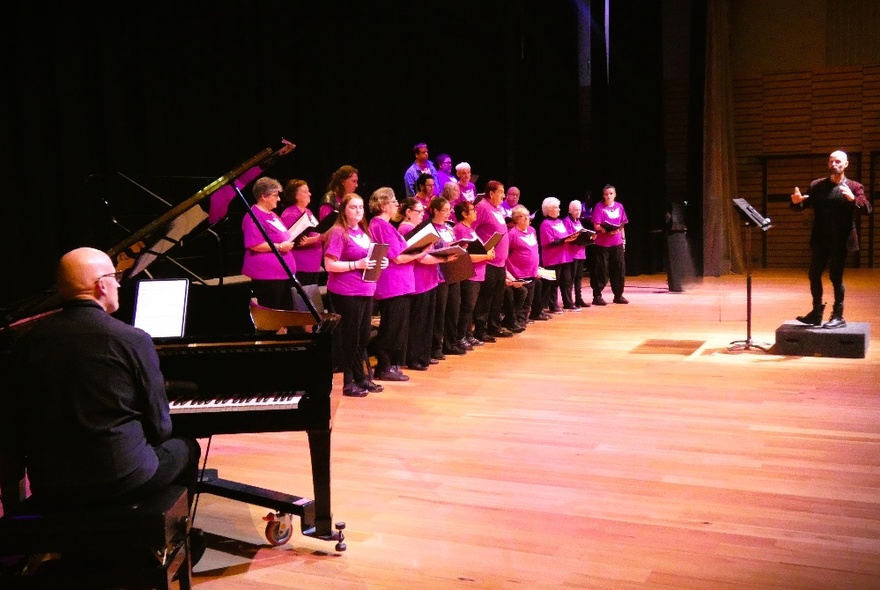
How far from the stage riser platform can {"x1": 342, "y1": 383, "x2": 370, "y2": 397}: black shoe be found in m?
3.41

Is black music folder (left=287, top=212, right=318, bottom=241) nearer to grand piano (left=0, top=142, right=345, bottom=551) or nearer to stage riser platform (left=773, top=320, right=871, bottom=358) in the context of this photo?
grand piano (left=0, top=142, right=345, bottom=551)

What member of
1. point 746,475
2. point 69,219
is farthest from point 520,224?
point 746,475

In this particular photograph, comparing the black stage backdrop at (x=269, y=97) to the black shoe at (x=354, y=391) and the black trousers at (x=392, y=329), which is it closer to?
the black trousers at (x=392, y=329)

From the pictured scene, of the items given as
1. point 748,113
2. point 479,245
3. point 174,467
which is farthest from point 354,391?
point 748,113

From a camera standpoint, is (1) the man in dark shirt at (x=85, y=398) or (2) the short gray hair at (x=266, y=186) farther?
(2) the short gray hair at (x=266, y=186)

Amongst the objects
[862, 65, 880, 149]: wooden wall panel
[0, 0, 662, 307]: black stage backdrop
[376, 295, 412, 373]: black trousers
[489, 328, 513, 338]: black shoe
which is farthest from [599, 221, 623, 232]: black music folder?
[862, 65, 880, 149]: wooden wall panel

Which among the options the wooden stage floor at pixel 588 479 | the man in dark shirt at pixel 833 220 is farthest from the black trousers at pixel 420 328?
the man in dark shirt at pixel 833 220

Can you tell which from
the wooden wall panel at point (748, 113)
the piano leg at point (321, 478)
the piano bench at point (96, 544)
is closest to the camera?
the piano bench at point (96, 544)

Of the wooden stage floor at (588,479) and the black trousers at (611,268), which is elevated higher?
the black trousers at (611,268)

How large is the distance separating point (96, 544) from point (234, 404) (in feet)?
2.83

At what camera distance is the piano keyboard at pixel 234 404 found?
3252mm

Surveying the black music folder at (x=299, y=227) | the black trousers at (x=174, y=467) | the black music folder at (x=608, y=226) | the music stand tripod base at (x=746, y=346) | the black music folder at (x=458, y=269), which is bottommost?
the music stand tripod base at (x=746, y=346)

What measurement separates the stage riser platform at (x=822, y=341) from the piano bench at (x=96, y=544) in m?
5.76

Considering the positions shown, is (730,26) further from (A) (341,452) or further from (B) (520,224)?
(A) (341,452)
